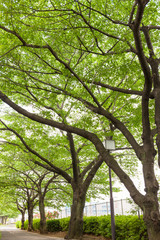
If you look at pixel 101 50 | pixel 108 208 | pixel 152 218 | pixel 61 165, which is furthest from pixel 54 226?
pixel 101 50

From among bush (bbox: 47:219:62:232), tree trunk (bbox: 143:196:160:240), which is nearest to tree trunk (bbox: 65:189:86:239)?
tree trunk (bbox: 143:196:160:240)

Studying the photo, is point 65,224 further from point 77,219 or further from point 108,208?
point 77,219

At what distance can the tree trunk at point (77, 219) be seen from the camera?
13.4 metres

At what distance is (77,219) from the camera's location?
537 inches

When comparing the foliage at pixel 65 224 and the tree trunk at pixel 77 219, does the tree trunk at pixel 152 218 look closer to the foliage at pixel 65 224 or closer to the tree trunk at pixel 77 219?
the tree trunk at pixel 77 219

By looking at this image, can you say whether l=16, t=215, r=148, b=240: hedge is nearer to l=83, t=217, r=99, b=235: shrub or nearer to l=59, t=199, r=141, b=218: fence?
l=83, t=217, r=99, b=235: shrub

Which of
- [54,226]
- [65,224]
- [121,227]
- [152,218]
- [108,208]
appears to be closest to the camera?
[152,218]

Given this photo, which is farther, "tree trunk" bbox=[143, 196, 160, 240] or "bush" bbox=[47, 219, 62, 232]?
"bush" bbox=[47, 219, 62, 232]

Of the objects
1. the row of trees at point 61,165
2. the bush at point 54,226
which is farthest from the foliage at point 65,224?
the row of trees at point 61,165

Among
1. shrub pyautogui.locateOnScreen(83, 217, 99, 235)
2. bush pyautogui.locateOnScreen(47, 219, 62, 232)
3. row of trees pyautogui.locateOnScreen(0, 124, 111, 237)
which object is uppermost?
row of trees pyautogui.locateOnScreen(0, 124, 111, 237)

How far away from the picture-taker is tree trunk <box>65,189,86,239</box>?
13.4 meters

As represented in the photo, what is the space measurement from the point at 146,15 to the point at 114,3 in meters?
1.09

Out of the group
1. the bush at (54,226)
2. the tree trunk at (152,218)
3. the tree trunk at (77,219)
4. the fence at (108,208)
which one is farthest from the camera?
the bush at (54,226)

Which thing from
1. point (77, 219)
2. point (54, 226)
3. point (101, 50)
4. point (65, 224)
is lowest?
point (54, 226)
